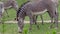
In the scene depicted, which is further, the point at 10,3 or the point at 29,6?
the point at 10,3

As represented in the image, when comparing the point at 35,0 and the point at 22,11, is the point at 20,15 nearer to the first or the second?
the point at 22,11

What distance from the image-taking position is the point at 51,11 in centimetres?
Result: 1027

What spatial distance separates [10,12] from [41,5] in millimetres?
4665

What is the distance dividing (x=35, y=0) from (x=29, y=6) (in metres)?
0.46

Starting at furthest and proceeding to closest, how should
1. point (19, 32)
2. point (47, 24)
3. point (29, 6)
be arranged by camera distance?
1. point (47, 24)
2. point (29, 6)
3. point (19, 32)

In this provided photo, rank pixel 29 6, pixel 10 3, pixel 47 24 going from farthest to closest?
1. pixel 10 3
2. pixel 47 24
3. pixel 29 6

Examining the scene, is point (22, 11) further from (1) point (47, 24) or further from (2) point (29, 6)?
(1) point (47, 24)

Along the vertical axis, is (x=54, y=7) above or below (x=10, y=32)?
above

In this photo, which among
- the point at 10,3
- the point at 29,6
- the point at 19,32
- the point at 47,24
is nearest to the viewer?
the point at 19,32

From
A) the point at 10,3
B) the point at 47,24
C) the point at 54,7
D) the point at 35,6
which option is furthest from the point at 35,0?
the point at 10,3

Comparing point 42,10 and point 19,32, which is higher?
point 42,10

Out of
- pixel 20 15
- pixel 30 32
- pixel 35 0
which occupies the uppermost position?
pixel 35 0

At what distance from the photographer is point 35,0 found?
10273mm

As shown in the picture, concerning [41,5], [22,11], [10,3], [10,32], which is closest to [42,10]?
A: [41,5]
